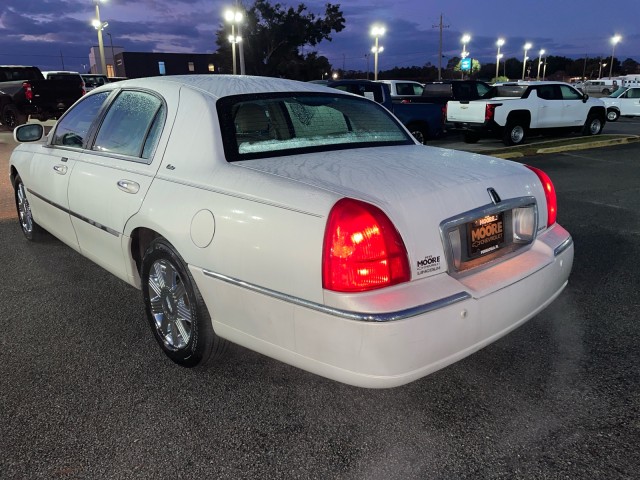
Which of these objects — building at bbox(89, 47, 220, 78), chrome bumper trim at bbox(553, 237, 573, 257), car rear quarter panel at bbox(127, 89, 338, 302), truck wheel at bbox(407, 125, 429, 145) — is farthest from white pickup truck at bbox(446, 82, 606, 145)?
building at bbox(89, 47, 220, 78)

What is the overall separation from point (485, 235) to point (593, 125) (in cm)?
1571

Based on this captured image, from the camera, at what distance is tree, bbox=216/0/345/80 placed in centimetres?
5684

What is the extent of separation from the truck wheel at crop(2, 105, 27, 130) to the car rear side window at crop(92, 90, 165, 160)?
16.4 metres

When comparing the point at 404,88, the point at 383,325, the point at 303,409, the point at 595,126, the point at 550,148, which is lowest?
the point at 303,409

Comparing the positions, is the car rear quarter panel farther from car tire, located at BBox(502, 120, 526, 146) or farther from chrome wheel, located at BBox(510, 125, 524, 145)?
chrome wheel, located at BBox(510, 125, 524, 145)

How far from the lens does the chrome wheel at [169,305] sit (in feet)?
9.51

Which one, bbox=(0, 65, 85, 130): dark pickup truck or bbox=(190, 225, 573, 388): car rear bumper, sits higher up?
bbox=(0, 65, 85, 130): dark pickup truck

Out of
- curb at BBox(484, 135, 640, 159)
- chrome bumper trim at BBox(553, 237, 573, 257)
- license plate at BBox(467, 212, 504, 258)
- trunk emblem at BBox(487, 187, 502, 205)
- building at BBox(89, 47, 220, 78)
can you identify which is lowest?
curb at BBox(484, 135, 640, 159)

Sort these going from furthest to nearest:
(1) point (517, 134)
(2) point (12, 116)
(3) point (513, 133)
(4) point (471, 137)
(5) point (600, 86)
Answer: (5) point (600, 86)
(2) point (12, 116)
(4) point (471, 137)
(1) point (517, 134)
(3) point (513, 133)

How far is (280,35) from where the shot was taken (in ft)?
186

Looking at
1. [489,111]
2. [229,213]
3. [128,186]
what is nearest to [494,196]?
[229,213]

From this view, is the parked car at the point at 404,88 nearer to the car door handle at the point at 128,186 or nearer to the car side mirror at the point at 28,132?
the car side mirror at the point at 28,132

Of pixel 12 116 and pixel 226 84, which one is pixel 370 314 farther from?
pixel 12 116

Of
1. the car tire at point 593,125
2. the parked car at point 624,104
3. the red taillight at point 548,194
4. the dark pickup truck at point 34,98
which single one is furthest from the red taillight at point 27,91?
the parked car at point 624,104
